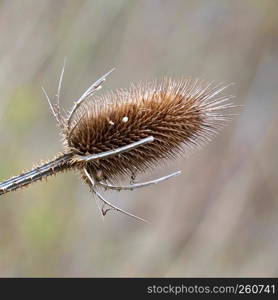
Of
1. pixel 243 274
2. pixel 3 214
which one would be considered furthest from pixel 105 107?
pixel 243 274

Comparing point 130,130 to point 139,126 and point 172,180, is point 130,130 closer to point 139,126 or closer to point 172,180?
point 139,126

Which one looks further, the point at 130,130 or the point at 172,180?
the point at 172,180

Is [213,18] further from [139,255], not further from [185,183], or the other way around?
[139,255]

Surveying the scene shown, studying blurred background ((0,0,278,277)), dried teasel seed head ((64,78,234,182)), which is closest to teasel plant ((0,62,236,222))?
dried teasel seed head ((64,78,234,182))

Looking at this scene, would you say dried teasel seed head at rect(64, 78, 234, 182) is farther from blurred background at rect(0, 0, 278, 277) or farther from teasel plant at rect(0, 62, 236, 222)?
blurred background at rect(0, 0, 278, 277)

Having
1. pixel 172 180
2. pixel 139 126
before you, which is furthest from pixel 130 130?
pixel 172 180

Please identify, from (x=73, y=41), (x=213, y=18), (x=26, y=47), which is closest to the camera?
(x=26, y=47)
